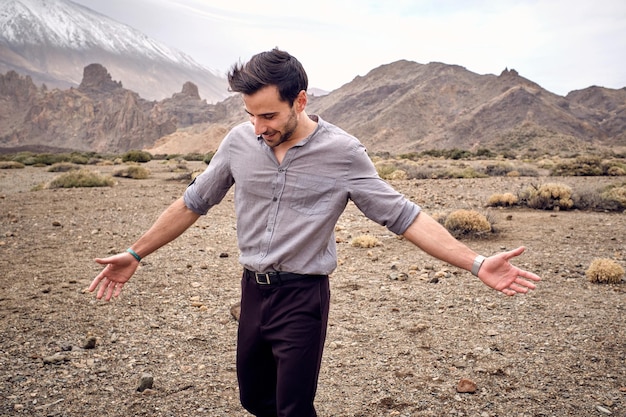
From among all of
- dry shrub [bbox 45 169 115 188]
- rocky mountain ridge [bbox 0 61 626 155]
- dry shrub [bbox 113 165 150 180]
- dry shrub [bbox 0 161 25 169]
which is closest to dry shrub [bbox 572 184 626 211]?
dry shrub [bbox 45 169 115 188]

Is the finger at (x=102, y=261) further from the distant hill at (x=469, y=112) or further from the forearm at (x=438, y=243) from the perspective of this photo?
the distant hill at (x=469, y=112)

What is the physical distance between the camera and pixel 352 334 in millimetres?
4789

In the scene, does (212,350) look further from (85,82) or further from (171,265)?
(85,82)

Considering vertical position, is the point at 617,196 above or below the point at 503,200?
above

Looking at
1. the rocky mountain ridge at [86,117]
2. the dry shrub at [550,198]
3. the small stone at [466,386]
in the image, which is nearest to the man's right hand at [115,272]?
the small stone at [466,386]

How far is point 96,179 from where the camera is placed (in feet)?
48.0

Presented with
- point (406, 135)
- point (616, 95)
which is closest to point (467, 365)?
point (406, 135)

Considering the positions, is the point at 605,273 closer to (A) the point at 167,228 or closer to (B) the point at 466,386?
(B) the point at 466,386

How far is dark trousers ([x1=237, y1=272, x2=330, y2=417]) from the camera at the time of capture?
226 cm

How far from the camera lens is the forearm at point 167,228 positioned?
2676mm

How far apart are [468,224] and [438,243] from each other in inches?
248

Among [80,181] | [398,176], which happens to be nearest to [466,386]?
[80,181]

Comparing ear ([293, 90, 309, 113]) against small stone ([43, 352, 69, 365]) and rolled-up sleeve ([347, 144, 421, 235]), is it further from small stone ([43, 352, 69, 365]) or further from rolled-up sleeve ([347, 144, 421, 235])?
small stone ([43, 352, 69, 365])

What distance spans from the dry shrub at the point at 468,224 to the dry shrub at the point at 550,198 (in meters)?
2.88
